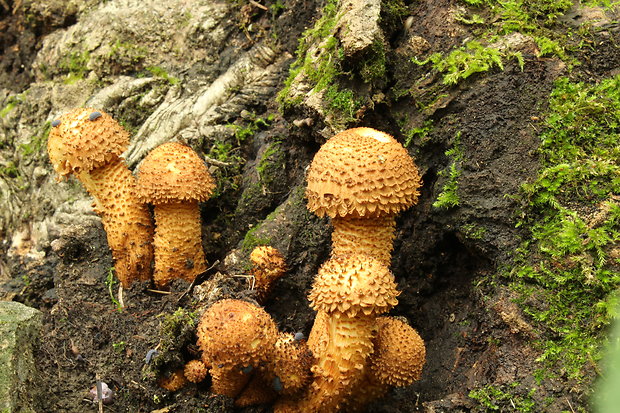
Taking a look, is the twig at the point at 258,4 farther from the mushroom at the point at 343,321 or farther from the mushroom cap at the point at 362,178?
the mushroom at the point at 343,321

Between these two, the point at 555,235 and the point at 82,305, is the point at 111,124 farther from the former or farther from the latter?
the point at 555,235

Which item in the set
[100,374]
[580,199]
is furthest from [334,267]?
[100,374]

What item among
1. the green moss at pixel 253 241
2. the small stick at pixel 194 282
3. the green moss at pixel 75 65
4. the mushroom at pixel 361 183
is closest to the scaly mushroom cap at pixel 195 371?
the small stick at pixel 194 282

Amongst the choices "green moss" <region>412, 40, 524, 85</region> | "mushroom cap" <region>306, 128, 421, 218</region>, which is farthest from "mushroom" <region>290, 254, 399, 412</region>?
"green moss" <region>412, 40, 524, 85</region>

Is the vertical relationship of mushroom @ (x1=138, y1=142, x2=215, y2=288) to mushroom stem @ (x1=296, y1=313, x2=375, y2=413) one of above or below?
above

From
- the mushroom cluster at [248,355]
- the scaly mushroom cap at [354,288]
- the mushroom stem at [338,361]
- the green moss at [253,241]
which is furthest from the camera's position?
the green moss at [253,241]

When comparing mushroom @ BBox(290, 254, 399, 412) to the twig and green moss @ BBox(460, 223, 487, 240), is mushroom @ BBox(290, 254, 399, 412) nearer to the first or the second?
green moss @ BBox(460, 223, 487, 240)

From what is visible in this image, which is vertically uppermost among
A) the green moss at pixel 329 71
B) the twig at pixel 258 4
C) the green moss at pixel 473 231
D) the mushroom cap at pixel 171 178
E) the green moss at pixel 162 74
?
the twig at pixel 258 4

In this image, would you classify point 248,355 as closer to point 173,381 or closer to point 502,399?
point 173,381
